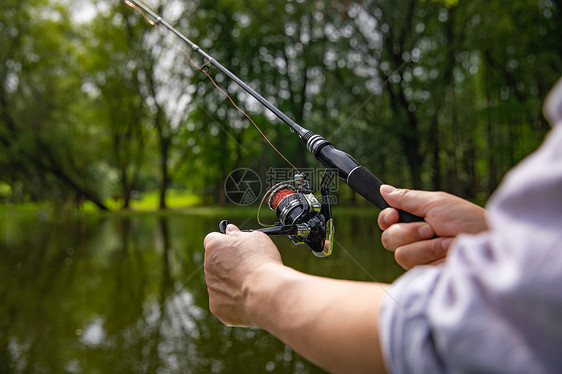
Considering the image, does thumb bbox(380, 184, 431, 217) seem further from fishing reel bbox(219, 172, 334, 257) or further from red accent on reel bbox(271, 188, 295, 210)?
red accent on reel bbox(271, 188, 295, 210)

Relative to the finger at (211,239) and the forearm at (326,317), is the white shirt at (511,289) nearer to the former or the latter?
the forearm at (326,317)

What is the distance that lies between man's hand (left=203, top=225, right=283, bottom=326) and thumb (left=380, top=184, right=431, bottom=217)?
281mm

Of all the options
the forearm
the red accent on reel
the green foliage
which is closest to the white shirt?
the forearm

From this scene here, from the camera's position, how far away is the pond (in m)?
5.12

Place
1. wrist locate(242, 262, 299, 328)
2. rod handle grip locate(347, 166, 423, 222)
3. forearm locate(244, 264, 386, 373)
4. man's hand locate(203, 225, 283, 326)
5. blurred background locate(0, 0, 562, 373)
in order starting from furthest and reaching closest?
blurred background locate(0, 0, 562, 373) → rod handle grip locate(347, 166, 423, 222) → man's hand locate(203, 225, 283, 326) → wrist locate(242, 262, 299, 328) → forearm locate(244, 264, 386, 373)

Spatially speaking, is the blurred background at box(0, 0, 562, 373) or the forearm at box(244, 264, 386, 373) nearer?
the forearm at box(244, 264, 386, 373)

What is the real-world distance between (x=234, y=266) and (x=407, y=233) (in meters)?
0.35

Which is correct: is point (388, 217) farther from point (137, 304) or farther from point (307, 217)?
point (137, 304)

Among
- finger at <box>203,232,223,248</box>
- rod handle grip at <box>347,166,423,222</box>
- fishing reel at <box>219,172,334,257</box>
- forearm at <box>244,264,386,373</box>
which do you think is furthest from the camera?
fishing reel at <box>219,172,334,257</box>

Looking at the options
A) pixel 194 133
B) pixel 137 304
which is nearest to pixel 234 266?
Result: pixel 194 133

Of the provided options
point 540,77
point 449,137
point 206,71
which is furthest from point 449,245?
point 540,77

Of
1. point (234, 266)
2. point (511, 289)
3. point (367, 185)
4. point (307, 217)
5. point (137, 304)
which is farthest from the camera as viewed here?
point (137, 304)

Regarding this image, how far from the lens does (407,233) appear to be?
0.85 metres

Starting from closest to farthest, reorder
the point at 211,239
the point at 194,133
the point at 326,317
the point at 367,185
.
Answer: the point at 326,317
the point at 211,239
the point at 367,185
the point at 194,133
